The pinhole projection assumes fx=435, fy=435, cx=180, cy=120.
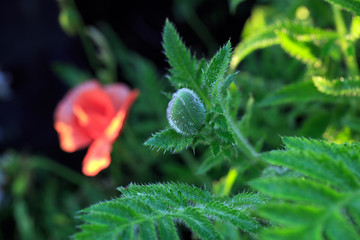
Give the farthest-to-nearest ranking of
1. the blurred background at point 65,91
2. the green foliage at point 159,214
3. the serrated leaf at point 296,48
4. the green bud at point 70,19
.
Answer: the blurred background at point 65,91 → the green bud at point 70,19 → the serrated leaf at point 296,48 → the green foliage at point 159,214

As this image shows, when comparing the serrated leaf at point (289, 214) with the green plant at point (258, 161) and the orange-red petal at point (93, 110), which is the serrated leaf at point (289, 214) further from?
the orange-red petal at point (93, 110)

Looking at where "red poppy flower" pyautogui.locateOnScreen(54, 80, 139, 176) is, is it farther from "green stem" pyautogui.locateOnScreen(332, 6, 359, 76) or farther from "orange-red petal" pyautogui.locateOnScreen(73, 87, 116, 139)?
"green stem" pyautogui.locateOnScreen(332, 6, 359, 76)

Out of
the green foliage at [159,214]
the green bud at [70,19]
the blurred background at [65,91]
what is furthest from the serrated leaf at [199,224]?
the green bud at [70,19]

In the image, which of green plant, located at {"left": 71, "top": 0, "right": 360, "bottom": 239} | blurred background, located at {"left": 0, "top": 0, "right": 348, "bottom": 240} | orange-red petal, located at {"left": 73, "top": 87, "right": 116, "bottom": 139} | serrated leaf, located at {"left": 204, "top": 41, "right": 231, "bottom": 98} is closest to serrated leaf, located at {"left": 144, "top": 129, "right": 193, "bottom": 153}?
green plant, located at {"left": 71, "top": 0, "right": 360, "bottom": 239}

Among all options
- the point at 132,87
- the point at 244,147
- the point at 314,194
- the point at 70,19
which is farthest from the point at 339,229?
the point at 132,87

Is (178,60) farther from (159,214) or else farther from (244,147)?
(159,214)

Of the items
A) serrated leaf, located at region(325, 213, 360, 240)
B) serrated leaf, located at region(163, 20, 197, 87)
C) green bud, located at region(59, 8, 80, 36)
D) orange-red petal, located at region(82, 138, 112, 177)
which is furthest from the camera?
green bud, located at region(59, 8, 80, 36)

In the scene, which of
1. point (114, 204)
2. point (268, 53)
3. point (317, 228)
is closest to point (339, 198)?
Result: point (317, 228)
